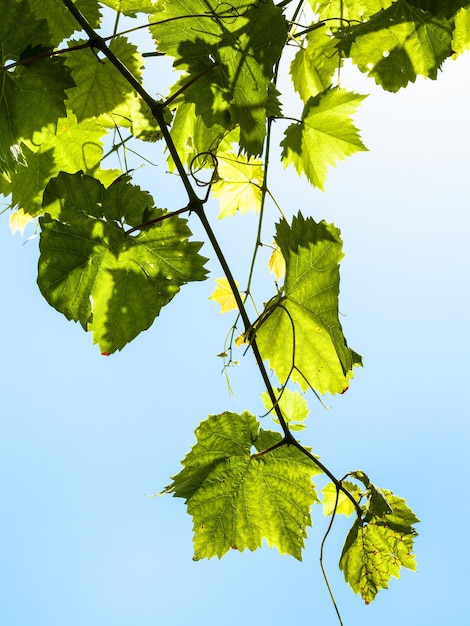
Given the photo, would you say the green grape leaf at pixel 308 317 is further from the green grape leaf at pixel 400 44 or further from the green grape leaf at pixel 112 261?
the green grape leaf at pixel 400 44

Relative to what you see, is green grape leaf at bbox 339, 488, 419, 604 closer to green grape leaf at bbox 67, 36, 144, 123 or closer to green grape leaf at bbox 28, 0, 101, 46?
green grape leaf at bbox 67, 36, 144, 123

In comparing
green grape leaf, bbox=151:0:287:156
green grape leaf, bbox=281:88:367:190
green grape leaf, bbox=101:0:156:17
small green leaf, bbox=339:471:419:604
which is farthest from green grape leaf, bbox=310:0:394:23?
small green leaf, bbox=339:471:419:604

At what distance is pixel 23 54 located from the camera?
1123 mm

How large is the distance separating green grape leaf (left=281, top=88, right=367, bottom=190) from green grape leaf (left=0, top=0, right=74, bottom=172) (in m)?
0.63

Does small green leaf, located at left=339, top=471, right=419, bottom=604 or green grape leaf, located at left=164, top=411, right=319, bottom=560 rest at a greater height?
green grape leaf, located at left=164, top=411, right=319, bottom=560

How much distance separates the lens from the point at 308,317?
1387 mm

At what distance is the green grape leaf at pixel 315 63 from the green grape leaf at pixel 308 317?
56 cm

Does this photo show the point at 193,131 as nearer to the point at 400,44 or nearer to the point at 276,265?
the point at 400,44

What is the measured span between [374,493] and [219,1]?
A: 1.09m

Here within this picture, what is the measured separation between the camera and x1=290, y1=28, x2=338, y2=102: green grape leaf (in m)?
1.62

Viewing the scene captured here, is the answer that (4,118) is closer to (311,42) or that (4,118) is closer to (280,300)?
(280,300)

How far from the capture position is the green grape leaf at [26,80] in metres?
1.13

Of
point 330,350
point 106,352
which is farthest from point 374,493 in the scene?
point 106,352

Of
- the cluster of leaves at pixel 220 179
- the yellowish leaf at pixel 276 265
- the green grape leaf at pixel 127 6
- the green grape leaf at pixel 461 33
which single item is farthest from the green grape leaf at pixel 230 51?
the yellowish leaf at pixel 276 265
